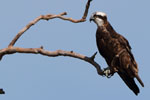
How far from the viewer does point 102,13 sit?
746cm

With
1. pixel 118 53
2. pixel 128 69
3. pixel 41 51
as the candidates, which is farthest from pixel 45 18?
pixel 128 69

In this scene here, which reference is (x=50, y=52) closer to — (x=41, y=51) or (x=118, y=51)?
(x=41, y=51)

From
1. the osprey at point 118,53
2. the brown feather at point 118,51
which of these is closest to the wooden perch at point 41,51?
the osprey at point 118,53

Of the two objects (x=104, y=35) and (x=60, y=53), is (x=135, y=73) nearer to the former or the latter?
(x=104, y=35)

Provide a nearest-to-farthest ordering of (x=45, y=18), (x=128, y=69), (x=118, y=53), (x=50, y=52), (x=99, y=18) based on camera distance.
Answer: (x=50, y=52) → (x=45, y=18) → (x=128, y=69) → (x=118, y=53) → (x=99, y=18)

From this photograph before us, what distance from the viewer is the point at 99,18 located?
7.42 m

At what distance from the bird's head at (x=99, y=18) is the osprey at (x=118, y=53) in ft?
0.08

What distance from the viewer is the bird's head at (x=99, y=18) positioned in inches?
289

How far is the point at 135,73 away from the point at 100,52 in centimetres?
93

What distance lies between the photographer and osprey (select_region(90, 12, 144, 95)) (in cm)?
654

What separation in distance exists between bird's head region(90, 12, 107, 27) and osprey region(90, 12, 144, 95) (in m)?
0.03

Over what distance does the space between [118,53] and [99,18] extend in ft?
3.41

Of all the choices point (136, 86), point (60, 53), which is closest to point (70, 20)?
point (60, 53)

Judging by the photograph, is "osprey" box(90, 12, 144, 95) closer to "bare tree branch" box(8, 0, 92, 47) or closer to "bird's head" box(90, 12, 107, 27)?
"bird's head" box(90, 12, 107, 27)
